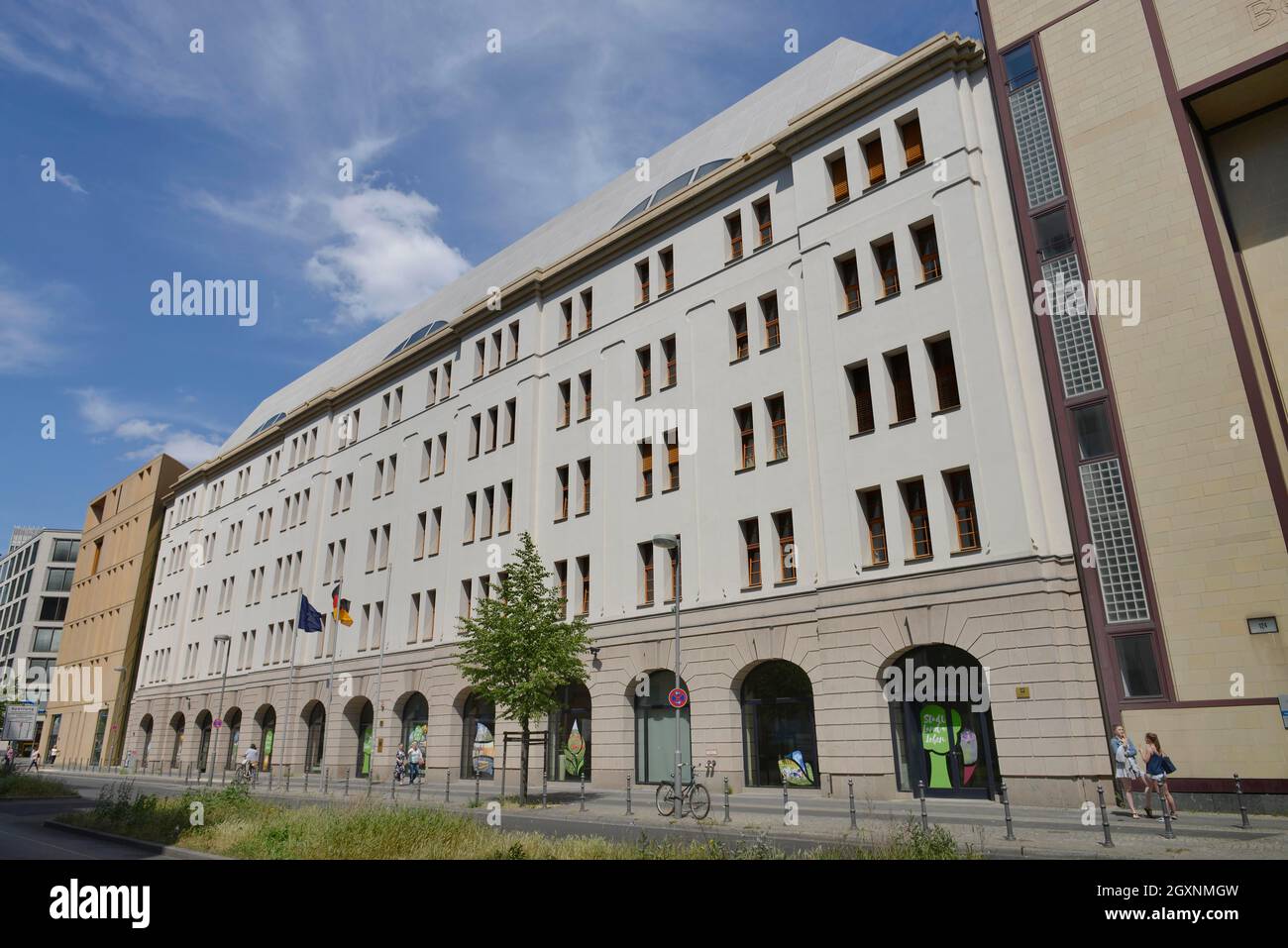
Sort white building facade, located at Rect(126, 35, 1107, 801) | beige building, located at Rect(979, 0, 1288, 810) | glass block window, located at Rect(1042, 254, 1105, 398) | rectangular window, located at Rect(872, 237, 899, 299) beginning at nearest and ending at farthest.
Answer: beige building, located at Rect(979, 0, 1288, 810)
white building facade, located at Rect(126, 35, 1107, 801)
glass block window, located at Rect(1042, 254, 1105, 398)
rectangular window, located at Rect(872, 237, 899, 299)

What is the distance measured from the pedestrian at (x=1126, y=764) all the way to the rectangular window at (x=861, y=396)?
11.1m

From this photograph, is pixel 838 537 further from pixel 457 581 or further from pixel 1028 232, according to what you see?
pixel 457 581

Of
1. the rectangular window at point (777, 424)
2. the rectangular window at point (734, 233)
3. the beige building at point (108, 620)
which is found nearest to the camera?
the rectangular window at point (777, 424)

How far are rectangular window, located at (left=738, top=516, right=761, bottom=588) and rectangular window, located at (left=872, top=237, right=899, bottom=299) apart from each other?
8992mm

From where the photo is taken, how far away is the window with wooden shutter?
91.3ft

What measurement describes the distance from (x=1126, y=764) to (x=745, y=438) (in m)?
16.0

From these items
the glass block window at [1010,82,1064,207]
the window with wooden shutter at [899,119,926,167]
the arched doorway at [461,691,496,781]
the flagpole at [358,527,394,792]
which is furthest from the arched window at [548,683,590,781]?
the glass block window at [1010,82,1064,207]

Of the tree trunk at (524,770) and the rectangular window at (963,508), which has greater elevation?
the rectangular window at (963,508)

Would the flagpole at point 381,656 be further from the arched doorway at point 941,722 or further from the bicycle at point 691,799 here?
the arched doorway at point 941,722

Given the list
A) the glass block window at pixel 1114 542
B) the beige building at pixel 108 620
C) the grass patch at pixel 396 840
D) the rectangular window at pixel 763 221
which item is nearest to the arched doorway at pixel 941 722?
the glass block window at pixel 1114 542

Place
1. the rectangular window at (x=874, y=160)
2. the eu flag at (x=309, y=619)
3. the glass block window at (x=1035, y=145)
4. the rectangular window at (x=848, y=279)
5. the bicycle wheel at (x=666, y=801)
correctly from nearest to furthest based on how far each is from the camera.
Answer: the bicycle wheel at (x=666, y=801) < the glass block window at (x=1035, y=145) < the rectangular window at (x=848, y=279) < the rectangular window at (x=874, y=160) < the eu flag at (x=309, y=619)

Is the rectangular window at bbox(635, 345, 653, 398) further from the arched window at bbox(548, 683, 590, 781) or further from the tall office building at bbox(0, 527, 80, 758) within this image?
the tall office building at bbox(0, 527, 80, 758)

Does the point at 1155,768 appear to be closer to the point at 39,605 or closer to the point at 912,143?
the point at 912,143

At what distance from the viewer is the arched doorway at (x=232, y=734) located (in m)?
56.0
